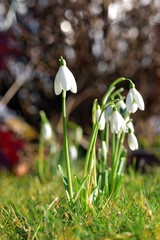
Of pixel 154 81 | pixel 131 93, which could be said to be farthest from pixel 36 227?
pixel 154 81

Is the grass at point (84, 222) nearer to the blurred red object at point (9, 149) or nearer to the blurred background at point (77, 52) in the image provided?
the blurred red object at point (9, 149)

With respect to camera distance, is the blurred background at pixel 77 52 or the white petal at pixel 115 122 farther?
the blurred background at pixel 77 52

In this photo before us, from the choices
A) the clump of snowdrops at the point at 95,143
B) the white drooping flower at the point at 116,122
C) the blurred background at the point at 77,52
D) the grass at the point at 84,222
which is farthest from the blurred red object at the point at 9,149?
the white drooping flower at the point at 116,122

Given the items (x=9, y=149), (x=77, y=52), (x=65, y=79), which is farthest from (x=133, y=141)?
(x=77, y=52)

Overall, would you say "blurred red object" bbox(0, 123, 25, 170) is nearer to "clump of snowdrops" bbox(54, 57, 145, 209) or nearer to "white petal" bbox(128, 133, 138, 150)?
"clump of snowdrops" bbox(54, 57, 145, 209)

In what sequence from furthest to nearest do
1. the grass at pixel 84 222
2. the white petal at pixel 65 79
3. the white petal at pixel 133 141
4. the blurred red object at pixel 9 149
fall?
the blurred red object at pixel 9 149
the white petal at pixel 133 141
the white petal at pixel 65 79
the grass at pixel 84 222

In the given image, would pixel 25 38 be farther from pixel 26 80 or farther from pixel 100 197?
pixel 100 197

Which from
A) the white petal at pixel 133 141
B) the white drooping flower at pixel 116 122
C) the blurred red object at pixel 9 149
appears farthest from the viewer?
the blurred red object at pixel 9 149

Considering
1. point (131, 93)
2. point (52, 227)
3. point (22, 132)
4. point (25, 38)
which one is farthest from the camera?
point (22, 132)

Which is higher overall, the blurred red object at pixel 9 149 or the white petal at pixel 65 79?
the white petal at pixel 65 79

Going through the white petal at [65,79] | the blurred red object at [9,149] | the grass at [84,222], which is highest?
the white petal at [65,79]
